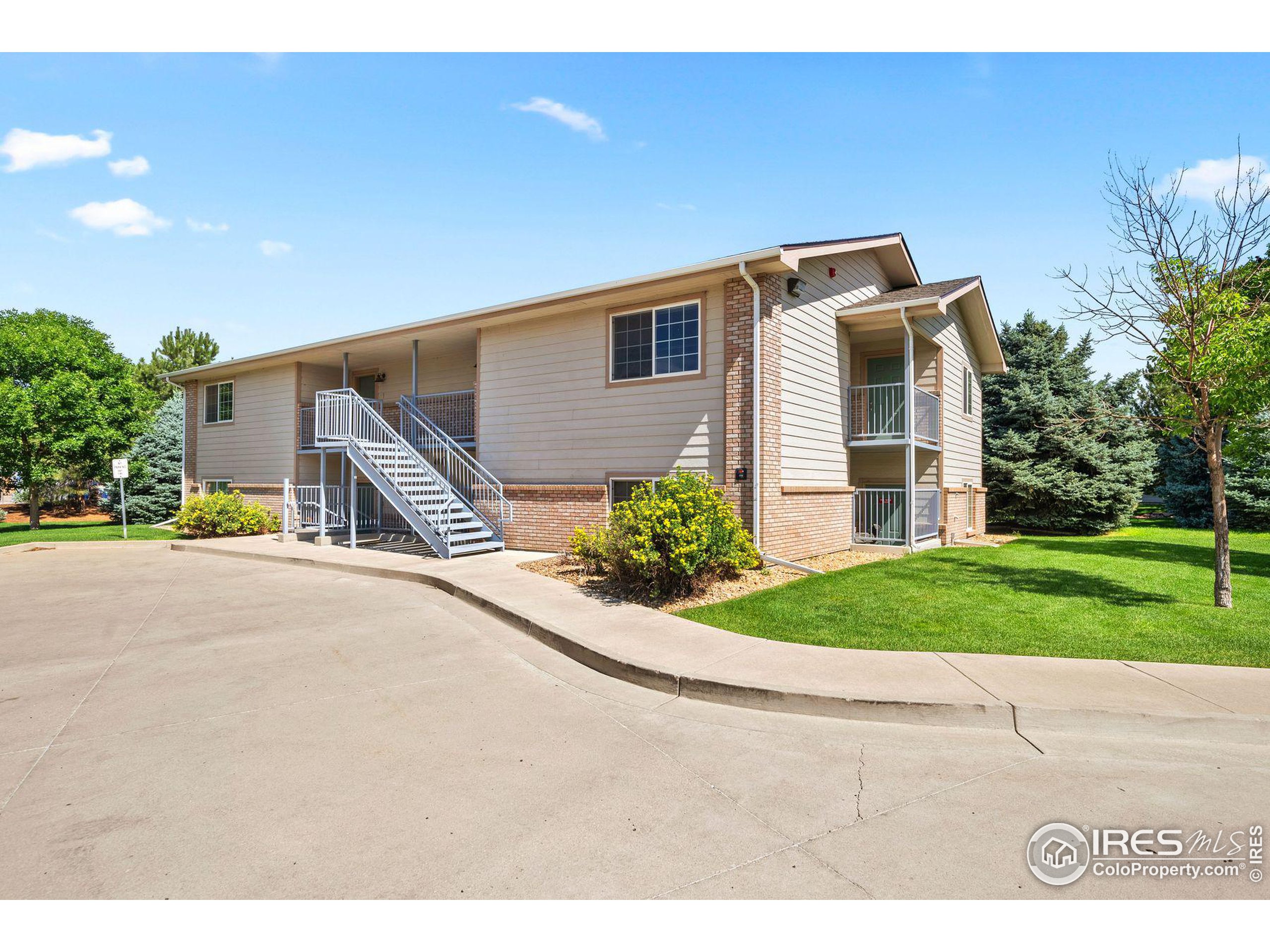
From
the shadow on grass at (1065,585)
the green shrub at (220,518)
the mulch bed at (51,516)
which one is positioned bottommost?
the mulch bed at (51,516)

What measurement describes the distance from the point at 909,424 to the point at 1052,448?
10902 mm

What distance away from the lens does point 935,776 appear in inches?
146

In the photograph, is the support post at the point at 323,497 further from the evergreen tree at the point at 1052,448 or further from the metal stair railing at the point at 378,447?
the evergreen tree at the point at 1052,448

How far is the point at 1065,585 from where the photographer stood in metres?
9.23

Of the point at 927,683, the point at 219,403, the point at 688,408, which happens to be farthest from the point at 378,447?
the point at 927,683

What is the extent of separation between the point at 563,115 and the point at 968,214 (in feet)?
21.7

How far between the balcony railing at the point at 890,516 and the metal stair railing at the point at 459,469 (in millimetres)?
7762

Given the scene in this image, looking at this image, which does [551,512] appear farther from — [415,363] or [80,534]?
[80,534]

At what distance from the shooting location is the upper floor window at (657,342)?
11.8 metres

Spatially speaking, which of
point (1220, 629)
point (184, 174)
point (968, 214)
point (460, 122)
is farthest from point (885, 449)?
point (184, 174)

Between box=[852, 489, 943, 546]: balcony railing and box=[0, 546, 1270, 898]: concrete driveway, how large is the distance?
10217 millimetres

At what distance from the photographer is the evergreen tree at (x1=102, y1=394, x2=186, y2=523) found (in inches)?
1004

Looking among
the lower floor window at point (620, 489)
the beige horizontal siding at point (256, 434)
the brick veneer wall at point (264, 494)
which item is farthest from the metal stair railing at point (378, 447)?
the brick veneer wall at point (264, 494)

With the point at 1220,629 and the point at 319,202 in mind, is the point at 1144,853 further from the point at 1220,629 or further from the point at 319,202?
the point at 319,202
